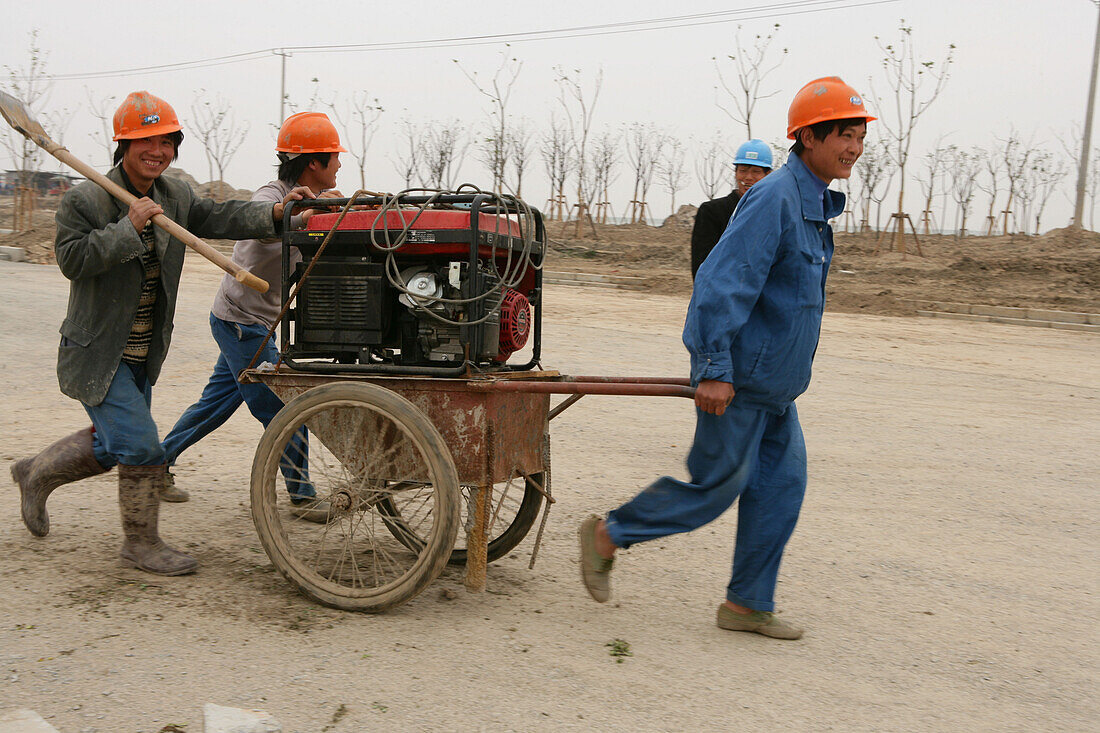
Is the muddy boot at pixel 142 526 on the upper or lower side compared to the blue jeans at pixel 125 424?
lower

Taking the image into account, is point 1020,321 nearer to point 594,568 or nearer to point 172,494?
point 594,568

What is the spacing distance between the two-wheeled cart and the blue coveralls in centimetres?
21

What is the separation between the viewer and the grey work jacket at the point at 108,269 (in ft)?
11.2

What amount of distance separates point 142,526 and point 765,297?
2.47 m

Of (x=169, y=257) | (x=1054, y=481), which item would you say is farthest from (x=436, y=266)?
(x=1054, y=481)

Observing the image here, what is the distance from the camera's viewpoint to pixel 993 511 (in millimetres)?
5137

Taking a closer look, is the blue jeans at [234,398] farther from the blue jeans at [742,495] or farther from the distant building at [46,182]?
the distant building at [46,182]

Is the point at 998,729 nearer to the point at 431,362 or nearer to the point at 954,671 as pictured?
the point at 954,671

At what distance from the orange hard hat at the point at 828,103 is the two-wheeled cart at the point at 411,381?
3.29 ft

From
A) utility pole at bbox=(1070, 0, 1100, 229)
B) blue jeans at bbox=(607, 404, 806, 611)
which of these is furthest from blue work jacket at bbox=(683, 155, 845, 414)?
utility pole at bbox=(1070, 0, 1100, 229)

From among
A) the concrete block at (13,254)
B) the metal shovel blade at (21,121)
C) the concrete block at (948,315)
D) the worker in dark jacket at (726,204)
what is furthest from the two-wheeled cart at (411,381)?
the concrete block at (13,254)

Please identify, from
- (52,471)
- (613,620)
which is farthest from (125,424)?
(613,620)

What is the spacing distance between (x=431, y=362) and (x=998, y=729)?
2.20 metres

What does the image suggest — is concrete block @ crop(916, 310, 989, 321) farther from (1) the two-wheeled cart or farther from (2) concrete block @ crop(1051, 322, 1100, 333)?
(1) the two-wheeled cart
